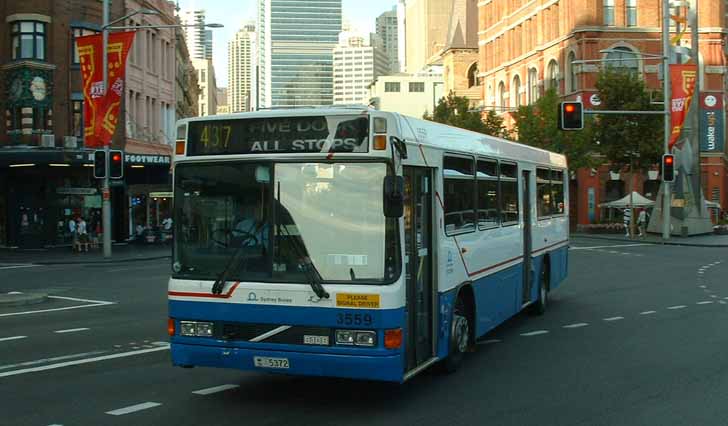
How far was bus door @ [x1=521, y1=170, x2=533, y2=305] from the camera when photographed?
1294 cm

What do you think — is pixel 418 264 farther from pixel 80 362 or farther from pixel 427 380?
pixel 80 362

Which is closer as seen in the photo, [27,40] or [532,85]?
[27,40]

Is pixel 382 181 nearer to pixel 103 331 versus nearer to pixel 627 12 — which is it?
pixel 103 331

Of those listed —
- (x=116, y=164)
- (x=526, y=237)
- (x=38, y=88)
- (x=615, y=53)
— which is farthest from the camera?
(x=615, y=53)

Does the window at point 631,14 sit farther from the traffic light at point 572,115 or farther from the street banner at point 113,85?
the street banner at point 113,85

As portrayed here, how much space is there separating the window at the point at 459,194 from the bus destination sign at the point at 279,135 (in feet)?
5.89

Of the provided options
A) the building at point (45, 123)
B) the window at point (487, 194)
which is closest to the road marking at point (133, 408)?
the window at point (487, 194)

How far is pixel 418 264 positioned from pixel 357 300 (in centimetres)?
102

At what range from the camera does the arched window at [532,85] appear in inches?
2773

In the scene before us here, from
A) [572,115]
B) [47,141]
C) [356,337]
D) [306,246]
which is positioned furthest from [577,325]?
[47,141]

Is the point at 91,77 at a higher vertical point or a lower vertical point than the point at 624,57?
lower

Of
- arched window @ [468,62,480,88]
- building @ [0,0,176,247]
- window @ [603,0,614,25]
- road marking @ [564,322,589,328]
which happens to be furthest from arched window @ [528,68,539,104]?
road marking @ [564,322,589,328]

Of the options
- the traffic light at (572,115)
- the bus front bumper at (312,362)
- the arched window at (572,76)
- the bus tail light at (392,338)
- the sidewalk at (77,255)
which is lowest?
the sidewalk at (77,255)

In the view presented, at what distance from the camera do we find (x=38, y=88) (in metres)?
40.2
